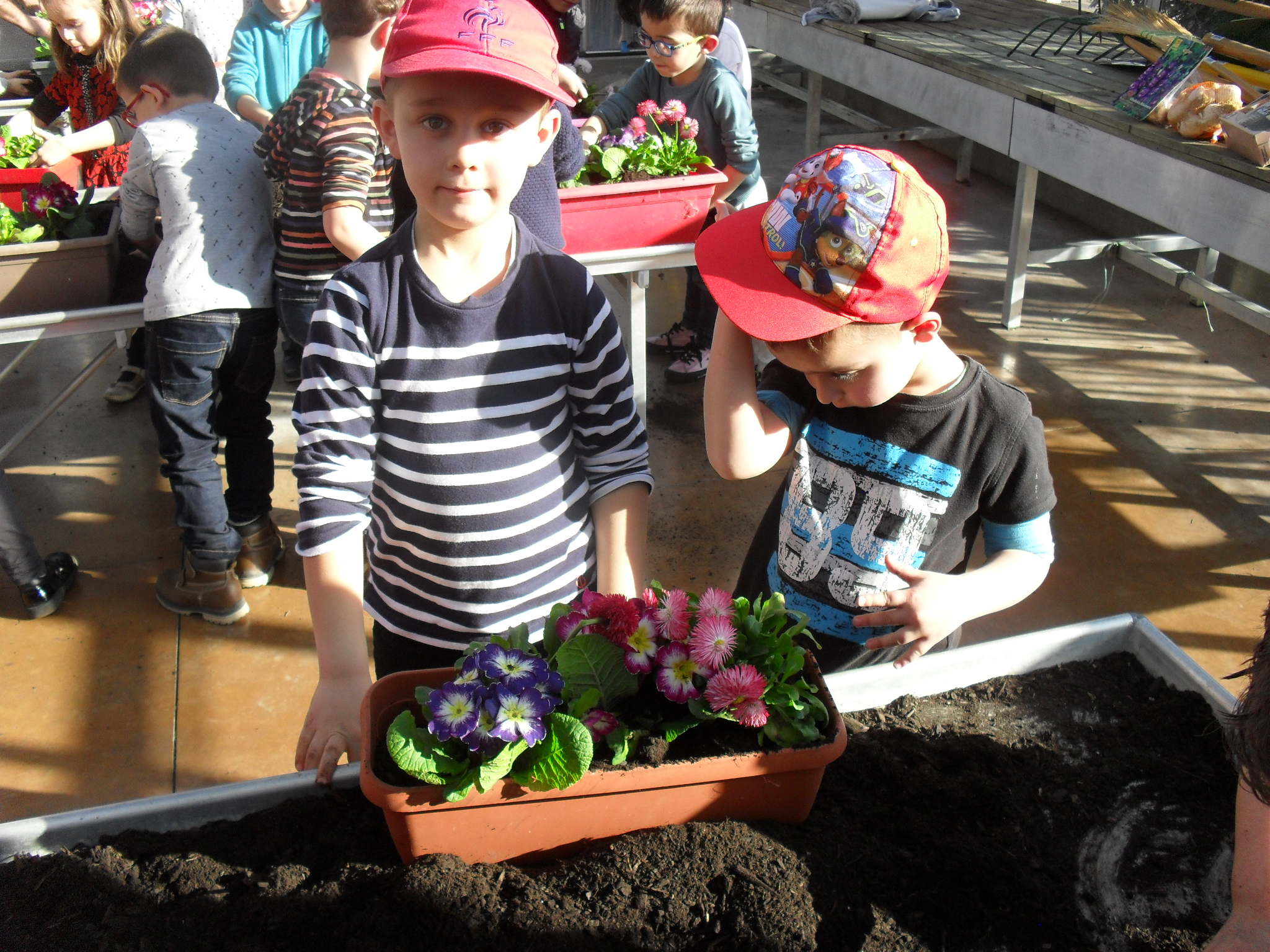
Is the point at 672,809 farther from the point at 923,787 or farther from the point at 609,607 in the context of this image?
the point at 923,787

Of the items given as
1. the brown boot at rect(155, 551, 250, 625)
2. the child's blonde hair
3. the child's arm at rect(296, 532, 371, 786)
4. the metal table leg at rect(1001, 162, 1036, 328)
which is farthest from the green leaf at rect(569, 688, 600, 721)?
the metal table leg at rect(1001, 162, 1036, 328)

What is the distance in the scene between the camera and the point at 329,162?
7.46 feet

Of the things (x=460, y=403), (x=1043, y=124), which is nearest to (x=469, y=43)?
(x=460, y=403)

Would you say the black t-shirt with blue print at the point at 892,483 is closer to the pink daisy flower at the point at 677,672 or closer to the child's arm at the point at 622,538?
the child's arm at the point at 622,538

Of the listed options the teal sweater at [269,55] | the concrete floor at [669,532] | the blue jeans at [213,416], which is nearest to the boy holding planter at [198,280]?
the blue jeans at [213,416]

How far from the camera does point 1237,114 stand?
2887 mm

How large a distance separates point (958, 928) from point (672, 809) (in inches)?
12.8

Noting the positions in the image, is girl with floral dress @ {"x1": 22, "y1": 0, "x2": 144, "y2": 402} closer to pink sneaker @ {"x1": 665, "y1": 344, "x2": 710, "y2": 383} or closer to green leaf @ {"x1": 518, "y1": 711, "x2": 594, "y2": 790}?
pink sneaker @ {"x1": 665, "y1": 344, "x2": 710, "y2": 383}

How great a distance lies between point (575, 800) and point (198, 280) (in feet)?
6.56

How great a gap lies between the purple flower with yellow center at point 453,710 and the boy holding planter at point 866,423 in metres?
0.47

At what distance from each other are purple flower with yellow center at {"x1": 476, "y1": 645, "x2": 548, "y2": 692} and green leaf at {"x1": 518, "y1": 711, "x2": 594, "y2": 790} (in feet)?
0.15

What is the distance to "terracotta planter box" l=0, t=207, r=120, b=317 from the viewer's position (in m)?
2.36

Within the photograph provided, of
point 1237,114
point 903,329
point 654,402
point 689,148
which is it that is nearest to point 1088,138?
point 1237,114

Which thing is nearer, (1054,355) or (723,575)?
(723,575)
